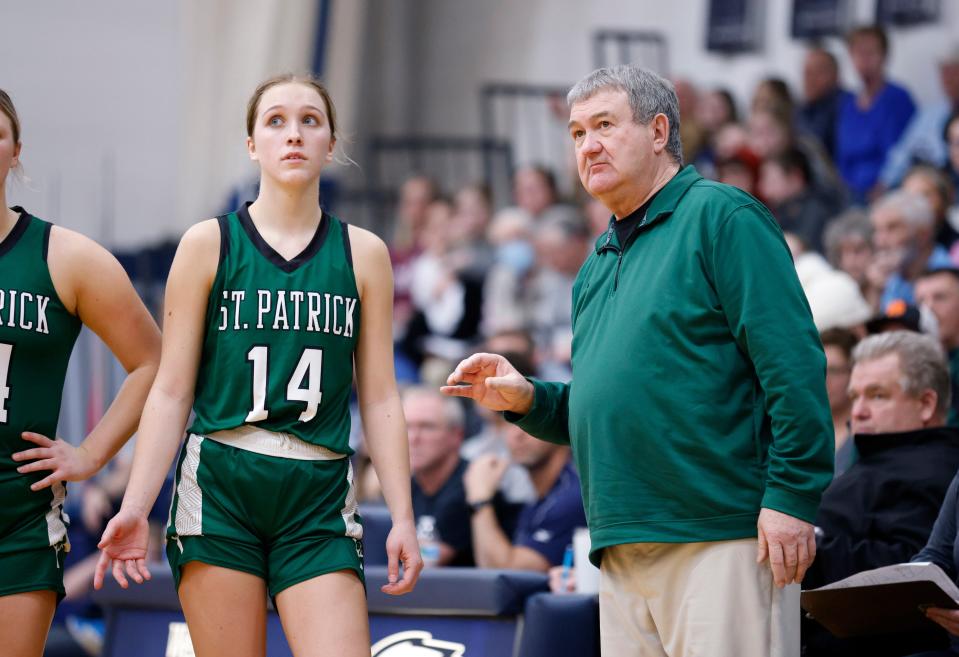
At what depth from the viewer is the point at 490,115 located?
41.3 ft

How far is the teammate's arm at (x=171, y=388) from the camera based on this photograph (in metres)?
2.60

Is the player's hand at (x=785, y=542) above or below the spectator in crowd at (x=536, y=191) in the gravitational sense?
below

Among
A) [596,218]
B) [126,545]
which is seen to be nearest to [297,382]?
[126,545]

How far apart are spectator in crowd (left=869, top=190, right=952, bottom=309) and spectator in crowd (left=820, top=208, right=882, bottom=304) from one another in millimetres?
95

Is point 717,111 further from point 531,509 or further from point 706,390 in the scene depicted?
point 706,390

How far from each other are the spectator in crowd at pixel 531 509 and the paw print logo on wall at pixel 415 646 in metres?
0.92

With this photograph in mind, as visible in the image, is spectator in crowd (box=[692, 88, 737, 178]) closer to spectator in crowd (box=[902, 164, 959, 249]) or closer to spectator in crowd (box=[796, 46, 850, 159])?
spectator in crowd (box=[796, 46, 850, 159])

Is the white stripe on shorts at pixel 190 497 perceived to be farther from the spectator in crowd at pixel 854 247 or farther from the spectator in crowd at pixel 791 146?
the spectator in crowd at pixel 791 146

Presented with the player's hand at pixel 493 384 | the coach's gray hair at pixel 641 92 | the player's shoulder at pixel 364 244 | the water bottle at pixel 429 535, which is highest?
the coach's gray hair at pixel 641 92

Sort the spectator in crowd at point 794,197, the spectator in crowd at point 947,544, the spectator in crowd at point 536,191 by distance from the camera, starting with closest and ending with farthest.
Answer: the spectator in crowd at point 947,544, the spectator in crowd at point 794,197, the spectator in crowd at point 536,191

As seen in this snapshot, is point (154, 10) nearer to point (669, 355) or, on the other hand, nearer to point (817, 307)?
point (817, 307)

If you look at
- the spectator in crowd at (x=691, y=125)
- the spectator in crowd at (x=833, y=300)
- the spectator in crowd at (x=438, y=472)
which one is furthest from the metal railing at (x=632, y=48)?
the spectator in crowd at (x=438, y=472)

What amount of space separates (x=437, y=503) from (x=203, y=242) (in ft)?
8.57

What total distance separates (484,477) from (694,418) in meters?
2.53
